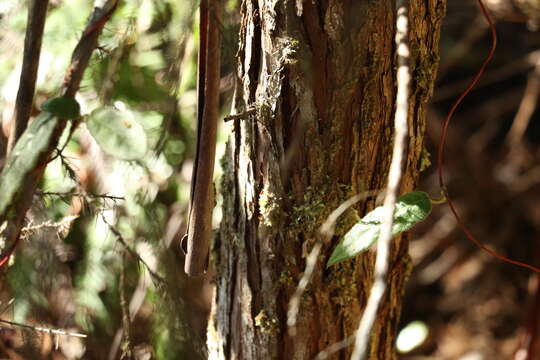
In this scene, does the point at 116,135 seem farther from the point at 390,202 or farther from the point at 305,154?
the point at 390,202

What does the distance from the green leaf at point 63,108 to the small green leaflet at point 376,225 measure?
34 cm

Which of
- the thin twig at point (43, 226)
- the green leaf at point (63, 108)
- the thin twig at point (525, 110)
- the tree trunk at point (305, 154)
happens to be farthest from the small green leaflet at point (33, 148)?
the thin twig at point (525, 110)

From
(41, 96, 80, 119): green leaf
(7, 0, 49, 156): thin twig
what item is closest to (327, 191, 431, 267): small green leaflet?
(41, 96, 80, 119): green leaf

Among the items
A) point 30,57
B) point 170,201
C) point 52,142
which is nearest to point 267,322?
point 52,142

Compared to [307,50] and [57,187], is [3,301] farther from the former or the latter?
[307,50]

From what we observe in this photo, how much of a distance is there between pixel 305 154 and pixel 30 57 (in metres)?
0.38

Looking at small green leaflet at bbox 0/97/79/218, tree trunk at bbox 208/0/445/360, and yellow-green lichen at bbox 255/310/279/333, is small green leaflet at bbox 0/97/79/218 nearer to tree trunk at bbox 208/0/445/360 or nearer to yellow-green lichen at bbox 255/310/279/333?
tree trunk at bbox 208/0/445/360

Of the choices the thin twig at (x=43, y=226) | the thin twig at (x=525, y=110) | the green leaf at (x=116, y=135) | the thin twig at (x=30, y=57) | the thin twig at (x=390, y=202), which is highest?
the thin twig at (x=525, y=110)

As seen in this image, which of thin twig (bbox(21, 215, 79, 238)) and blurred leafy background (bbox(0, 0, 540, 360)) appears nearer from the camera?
thin twig (bbox(21, 215, 79, 238))

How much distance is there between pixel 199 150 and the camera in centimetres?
85

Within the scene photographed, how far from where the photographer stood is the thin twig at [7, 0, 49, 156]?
802 millimetres

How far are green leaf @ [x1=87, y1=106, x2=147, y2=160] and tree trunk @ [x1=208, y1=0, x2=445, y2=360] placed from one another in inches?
5.5

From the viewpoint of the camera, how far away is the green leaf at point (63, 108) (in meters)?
0.73

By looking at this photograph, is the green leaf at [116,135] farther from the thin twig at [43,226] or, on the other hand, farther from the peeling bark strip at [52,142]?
the thin twig at [43,226]
